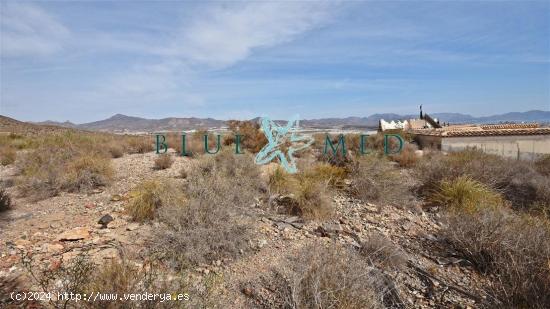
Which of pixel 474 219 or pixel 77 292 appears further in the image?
pixel 474 219

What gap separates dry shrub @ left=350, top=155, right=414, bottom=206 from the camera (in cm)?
711

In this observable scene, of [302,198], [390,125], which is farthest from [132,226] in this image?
[390,125]

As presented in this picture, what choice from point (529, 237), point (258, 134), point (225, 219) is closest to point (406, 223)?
point (529, 237)

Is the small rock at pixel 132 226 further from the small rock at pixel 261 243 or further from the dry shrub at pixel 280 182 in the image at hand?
the dry shrub at pixel 280 182

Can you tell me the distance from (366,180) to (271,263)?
409 centimetres

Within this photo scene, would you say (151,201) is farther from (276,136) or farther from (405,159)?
(405,159)

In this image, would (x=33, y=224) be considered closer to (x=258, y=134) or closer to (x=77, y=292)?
(x=77, y=292)

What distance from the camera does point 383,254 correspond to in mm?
4273

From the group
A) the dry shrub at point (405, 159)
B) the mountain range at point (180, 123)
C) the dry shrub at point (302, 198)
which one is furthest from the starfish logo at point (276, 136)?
the mountain range at point (180, 123)

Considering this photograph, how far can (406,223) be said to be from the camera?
19.5 ft

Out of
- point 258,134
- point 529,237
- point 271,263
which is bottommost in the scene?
point 271,263

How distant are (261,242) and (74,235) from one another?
2.77 metres

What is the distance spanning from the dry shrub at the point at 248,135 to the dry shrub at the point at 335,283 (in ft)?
34.9

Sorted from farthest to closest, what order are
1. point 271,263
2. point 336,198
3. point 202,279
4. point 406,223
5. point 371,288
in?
point 336,198 < point 406,223 < point 271,263 < point 202,279 < point 371,288
